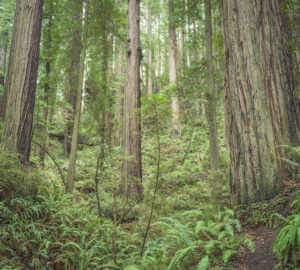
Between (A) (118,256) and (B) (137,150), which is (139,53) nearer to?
(B) (137,150)

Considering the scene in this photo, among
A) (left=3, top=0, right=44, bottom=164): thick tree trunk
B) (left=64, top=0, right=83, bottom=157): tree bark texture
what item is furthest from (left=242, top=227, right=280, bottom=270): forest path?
(left=64, top=0, right=83, bottom=157): tree bark texture

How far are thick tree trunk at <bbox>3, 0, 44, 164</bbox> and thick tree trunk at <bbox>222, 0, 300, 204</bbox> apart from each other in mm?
4556

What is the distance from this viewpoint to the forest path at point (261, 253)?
75.4 inches

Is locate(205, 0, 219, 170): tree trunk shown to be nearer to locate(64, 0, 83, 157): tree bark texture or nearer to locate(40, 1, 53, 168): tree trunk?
locate(64, 0, 83, 157): tree bark texture

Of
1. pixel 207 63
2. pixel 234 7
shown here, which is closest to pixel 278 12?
pixel 234 7

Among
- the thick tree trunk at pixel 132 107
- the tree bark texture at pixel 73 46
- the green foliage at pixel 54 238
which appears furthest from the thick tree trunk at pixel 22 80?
the thick tree trunk at pixel 132 107

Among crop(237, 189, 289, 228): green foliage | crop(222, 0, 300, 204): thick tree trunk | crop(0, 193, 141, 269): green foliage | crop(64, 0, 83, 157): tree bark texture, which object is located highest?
crop(64, 0, 83, 157): tree bark texture

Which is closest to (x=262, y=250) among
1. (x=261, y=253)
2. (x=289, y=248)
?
(x=261, y=253)

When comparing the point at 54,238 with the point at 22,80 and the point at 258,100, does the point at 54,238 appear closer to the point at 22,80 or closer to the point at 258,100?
the point at 258,100

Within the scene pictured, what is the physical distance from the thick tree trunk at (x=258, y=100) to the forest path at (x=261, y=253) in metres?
0.59

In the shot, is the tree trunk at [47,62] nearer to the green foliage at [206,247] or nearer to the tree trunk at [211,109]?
the tree trunk at [211,109]

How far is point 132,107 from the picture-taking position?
6.86 meters

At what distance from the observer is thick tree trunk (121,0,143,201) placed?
6.44 metres

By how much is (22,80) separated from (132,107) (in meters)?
2.98
